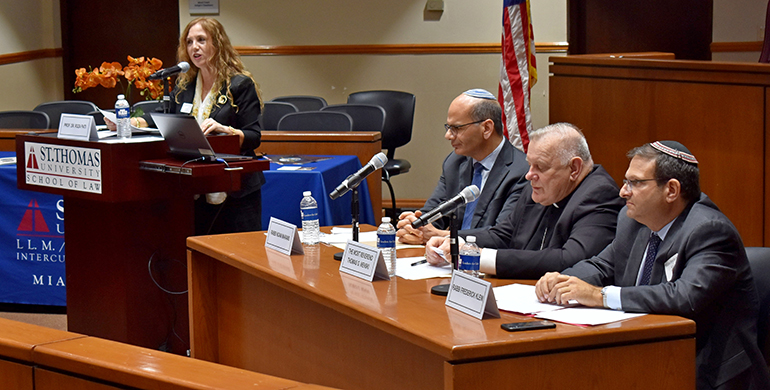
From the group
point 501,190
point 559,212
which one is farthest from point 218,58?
point 559,212

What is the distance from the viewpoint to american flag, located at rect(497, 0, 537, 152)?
4840 mm

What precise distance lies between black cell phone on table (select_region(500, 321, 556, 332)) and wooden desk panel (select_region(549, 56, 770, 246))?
2515mm

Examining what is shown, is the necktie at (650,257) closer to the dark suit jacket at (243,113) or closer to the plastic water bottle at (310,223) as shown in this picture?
the plastic water bottle at (310,223)

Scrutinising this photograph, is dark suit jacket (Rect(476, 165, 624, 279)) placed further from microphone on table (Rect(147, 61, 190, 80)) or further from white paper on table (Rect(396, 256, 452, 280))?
microphone on table (Rect(147, 61, 190, 80))

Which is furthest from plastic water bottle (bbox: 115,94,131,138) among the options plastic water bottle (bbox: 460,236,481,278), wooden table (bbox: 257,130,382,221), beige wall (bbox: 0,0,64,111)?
beige wall (bbox: 0,0,64,111)

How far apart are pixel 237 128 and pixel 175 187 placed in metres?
0.58

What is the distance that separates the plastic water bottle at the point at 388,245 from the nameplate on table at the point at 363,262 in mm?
53

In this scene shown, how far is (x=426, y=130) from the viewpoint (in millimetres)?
8055

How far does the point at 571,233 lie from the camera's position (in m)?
2.67

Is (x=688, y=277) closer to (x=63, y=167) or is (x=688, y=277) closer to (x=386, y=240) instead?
(x=386, y=240)

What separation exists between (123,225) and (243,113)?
31.1 inches

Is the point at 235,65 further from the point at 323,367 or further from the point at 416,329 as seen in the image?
the point at 416,329

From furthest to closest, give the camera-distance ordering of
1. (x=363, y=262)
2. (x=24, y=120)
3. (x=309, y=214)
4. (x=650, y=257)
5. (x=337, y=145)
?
(x=24, y=120) → (x=337, y=145) → (x=309, y=214) → (x=363, y=262) → (x=650, y=257)

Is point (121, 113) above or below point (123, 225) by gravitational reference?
above
